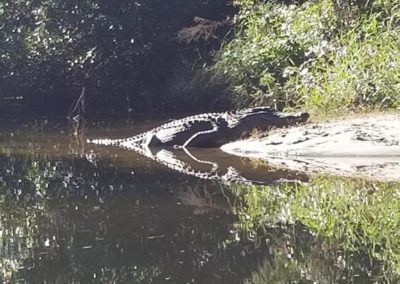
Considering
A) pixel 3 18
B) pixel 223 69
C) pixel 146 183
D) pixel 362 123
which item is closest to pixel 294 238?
pixel 146 183

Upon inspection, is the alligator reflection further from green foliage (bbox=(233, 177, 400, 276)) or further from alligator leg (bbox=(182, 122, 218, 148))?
green foliage (bbox=(233, 177, 400, 276))

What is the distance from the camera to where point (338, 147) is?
9.23 meters

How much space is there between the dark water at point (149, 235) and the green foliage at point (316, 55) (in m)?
2.24

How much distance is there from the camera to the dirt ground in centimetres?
845

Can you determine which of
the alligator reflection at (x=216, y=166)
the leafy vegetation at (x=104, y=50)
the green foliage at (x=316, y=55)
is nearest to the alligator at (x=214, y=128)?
the alligator reflection at (x=216, y=166)

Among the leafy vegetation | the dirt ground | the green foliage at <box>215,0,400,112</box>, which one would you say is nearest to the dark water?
the dirt ground

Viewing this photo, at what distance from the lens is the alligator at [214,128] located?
10.9 m

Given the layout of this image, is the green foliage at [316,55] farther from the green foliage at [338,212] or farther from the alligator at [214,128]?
the green foliage at [338,212]

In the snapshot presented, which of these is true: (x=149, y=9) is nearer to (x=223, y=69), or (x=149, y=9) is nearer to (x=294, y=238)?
(x=223, y=69)

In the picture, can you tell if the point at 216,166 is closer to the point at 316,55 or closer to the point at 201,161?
the point at 201,161

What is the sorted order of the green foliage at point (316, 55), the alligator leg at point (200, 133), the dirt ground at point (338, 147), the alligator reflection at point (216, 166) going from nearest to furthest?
the alligator reflection at point (216, 166) < the dirt ground at point (338, 147) < the green foliage at point (316, 55) < the alligator leg at point (200, 133)

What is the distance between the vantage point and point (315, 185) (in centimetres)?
757

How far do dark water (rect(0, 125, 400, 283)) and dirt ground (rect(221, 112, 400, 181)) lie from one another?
0.52 m

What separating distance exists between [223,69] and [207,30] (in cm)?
131
